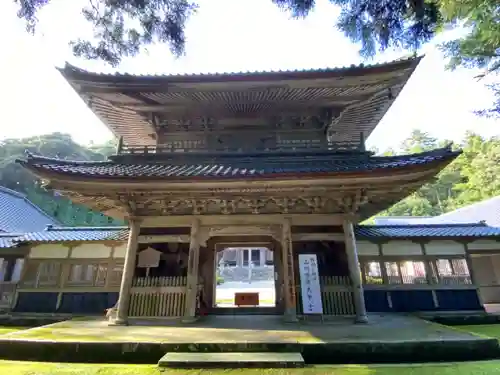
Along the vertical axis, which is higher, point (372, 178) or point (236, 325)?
point (372, 178)

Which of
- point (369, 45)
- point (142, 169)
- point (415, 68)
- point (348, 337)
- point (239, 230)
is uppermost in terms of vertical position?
point (415, 68)

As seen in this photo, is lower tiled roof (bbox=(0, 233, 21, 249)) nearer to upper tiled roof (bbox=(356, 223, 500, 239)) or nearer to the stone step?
the stone step

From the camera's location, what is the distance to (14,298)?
39.7ft

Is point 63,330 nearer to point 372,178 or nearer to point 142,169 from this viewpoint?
point 142,169

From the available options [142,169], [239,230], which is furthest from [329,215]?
[142,169]

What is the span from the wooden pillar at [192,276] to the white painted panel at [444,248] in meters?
9.74

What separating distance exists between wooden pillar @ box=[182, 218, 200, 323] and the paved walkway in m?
0.32

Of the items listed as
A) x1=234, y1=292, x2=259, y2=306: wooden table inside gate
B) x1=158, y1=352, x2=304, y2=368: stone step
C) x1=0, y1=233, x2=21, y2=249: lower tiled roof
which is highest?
x1=0, y1=233, x2=21, y2=249: lower tiled roof

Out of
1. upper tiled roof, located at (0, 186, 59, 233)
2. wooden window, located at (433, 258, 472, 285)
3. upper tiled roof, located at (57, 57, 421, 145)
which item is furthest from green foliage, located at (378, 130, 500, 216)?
upper tiled roof, located at (0, 186, 59, 233)

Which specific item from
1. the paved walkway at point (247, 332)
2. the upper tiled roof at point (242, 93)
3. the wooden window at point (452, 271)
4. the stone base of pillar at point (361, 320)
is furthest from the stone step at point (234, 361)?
the wooden window at point (452, 271)

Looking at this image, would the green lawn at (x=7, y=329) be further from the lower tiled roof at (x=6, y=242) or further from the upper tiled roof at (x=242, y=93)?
the upper tiled roof at (x=242, y=93)

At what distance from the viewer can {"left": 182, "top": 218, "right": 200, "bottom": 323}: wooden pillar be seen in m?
7.46

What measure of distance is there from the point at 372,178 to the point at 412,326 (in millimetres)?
3720

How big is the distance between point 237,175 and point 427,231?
9.95m
